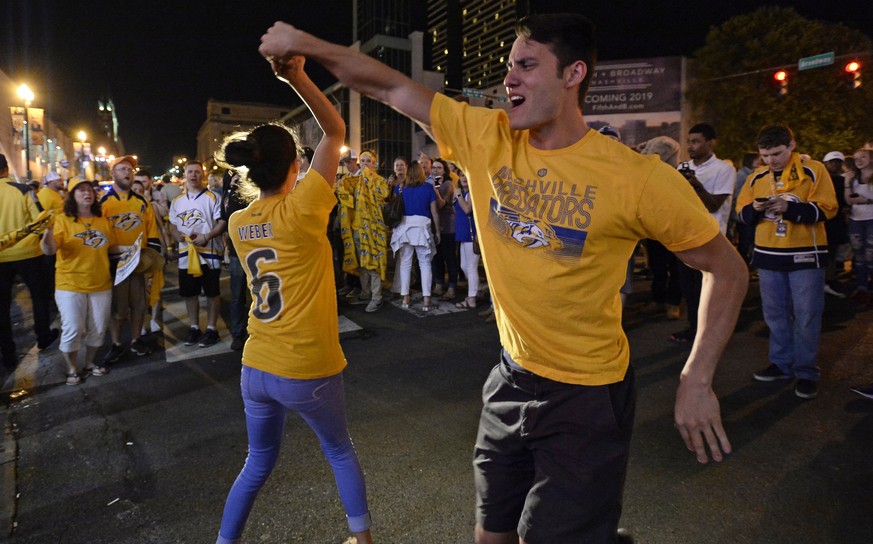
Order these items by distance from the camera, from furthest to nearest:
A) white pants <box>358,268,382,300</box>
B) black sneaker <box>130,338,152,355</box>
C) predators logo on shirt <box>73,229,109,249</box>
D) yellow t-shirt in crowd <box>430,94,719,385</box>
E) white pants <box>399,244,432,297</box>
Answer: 1. white pants <box>358,268,382,300</box>
2. white pants <box>399,244,432,297</box>
3. black sneaker <box>130,338,152,355</box>
4. predators logo on shirt <box>73,229,109,249</box>
5. yellow t-shirt in crowd <box>430,94,719,385</box>

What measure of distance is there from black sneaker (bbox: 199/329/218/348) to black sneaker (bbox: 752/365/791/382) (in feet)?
19.6

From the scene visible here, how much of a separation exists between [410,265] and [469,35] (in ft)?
406

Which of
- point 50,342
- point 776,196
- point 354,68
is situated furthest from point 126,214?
point 776,196

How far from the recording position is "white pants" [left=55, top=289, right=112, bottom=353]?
5.07 m

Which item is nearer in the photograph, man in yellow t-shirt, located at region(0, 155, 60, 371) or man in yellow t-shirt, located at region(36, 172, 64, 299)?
man in yellow t-shirt, located at region(0, 155, 60, 371)

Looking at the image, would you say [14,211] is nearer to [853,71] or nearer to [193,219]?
[193,219]

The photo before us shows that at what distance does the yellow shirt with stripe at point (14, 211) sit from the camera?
534 centimetres

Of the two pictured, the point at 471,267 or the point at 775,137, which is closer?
the point at 775,137

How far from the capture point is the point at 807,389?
A: 14.4ft

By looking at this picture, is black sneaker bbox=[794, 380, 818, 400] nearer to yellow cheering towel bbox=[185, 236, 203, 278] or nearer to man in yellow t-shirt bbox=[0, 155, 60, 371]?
yellow cheering towel bbox=[185, 236, 203, 278]

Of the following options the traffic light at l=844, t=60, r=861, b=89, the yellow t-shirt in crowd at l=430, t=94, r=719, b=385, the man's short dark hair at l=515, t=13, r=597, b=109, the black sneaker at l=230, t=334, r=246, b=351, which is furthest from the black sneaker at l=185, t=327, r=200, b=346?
the traffic light at l=844, t=60, r=861, b=89

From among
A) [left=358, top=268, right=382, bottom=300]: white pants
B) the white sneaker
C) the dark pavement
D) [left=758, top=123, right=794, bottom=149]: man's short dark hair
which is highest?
[left=758, top=123, right=794, bottom=149]: man's short dark hair

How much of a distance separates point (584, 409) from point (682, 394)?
1.05 ft

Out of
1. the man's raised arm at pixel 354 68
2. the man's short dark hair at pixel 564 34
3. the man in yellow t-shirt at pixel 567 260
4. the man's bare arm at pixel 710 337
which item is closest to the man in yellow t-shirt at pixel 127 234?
the man's raised arm at pixel 354 68
